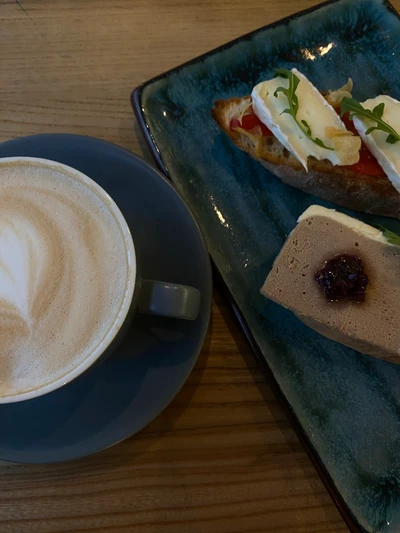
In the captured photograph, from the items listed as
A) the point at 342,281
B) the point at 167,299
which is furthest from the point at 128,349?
the point at 342,281

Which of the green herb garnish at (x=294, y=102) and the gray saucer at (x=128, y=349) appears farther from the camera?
the green herb garnish at (x=294, y=102)

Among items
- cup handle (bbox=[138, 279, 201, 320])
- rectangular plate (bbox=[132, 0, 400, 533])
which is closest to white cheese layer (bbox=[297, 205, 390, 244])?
rectangular plate (bbox=[132, 0, 400, 533])

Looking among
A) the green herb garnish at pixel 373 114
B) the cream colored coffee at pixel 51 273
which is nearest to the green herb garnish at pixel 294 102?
the green herb garnish at pixel 373 114

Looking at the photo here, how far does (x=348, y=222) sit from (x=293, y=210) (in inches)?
8.1

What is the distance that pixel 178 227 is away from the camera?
4.39 ft

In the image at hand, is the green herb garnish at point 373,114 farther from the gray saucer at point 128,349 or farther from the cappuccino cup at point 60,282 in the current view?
the cappuccino cup at point 60,282

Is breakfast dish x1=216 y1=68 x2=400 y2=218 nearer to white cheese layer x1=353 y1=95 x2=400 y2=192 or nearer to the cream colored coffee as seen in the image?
white cheese layer x1=353 y1=95 x2=400 y2=192

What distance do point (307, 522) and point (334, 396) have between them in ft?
1.29

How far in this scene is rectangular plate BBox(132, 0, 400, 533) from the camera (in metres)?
1.33

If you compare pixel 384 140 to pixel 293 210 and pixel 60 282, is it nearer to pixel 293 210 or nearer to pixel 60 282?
pixel 293 210

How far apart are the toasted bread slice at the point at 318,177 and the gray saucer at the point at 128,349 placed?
372 millimetres

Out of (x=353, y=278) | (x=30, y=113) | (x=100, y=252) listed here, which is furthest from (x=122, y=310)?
(x=30, y=113)

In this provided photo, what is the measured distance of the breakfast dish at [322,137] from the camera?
1.42 meters

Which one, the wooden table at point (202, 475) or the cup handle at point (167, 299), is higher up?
the cup handle at point (167, 299)
